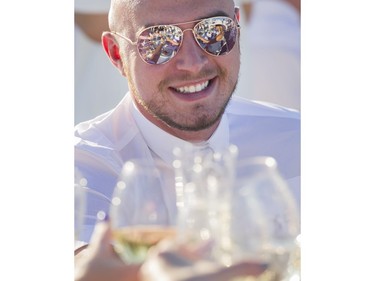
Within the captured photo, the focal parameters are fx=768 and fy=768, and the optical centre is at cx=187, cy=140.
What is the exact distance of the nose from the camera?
1.65 m

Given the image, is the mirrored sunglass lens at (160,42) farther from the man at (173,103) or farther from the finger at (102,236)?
the finger at (102,236)

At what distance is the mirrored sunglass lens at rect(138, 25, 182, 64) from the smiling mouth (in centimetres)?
8

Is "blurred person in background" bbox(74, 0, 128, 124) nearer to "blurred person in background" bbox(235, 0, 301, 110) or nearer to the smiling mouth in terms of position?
the smiling mouth

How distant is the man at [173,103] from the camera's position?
5.43 feet

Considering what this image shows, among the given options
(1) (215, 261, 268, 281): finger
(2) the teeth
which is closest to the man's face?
(2) the teeth

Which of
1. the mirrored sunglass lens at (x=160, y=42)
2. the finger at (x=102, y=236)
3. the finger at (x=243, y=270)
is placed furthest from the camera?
the mirrored sunglass lens at (x=160, y=42)

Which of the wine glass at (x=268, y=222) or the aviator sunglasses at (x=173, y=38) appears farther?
the aviator sunglasses at (x=173, y=38)

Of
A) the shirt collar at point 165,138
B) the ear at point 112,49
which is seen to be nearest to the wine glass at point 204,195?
the shirt collar at point 165,138

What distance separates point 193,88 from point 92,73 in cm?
24

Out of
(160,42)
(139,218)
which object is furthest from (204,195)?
(160,42)

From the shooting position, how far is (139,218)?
1.50m

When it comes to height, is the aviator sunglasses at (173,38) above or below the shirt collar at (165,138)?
above
